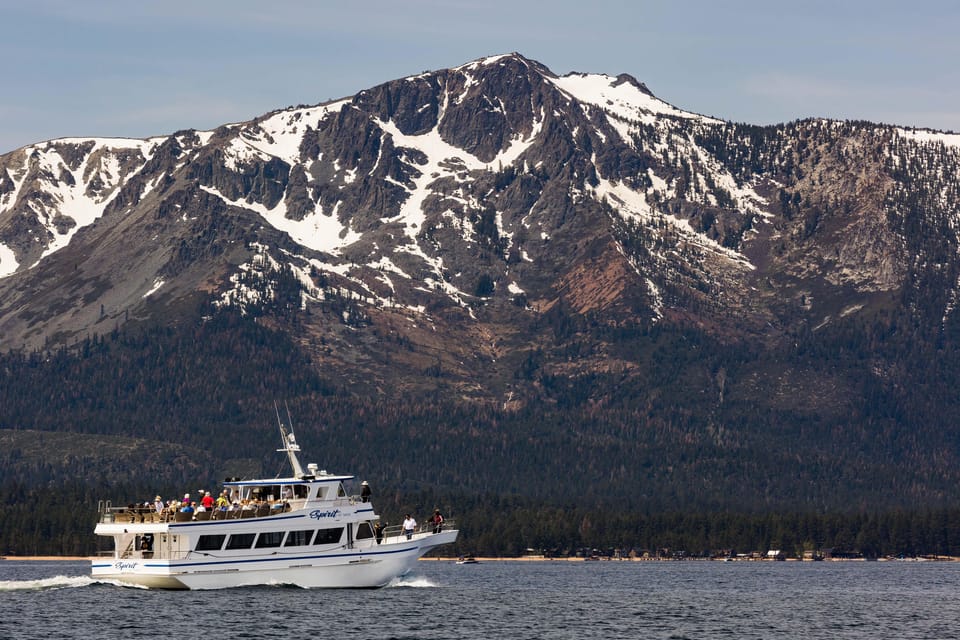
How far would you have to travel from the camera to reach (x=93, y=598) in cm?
16950

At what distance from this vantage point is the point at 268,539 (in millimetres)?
165000

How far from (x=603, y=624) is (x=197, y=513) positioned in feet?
129

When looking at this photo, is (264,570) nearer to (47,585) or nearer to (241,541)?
(241,541)

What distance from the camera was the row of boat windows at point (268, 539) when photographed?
164m

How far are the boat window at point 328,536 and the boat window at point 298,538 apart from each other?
2.58 feet

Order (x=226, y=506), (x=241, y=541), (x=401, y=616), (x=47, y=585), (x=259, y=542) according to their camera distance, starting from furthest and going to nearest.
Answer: (x=47, y=585), (x=226, y=506), (x=259, y=542), (x=241, y=541), (x=401, y=616)

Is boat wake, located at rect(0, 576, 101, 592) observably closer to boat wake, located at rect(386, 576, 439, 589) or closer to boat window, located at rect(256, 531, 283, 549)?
boat window, located at rect(256, 531, 283, 549)

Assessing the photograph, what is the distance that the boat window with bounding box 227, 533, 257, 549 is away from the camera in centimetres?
16450

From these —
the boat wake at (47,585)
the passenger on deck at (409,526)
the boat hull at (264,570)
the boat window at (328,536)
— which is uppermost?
the passenger on deck at (409,526)

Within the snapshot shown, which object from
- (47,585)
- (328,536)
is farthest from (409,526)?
(47,585)

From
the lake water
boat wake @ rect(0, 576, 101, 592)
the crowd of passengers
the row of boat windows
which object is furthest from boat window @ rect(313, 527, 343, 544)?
boat wake @ rect(0, 576, 101, 592)

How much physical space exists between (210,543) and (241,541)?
2.89 meters

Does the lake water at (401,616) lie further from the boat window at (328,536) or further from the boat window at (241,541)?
the boat window at (328,536)

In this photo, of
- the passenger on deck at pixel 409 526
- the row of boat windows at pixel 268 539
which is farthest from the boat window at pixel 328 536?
the passenger on deck at pixel 409 526
